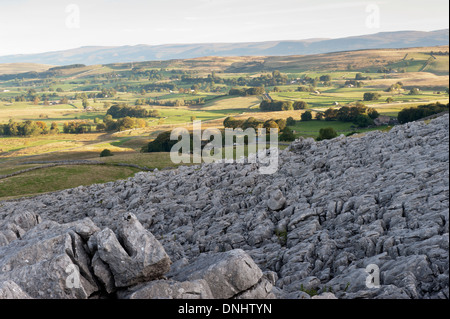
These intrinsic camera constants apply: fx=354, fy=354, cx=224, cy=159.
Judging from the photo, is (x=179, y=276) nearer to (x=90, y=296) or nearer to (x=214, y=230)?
(x=90, y=296)

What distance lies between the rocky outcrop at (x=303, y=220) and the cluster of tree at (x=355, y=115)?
10251cm

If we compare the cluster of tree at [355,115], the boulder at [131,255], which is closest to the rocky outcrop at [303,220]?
the boulder at [131,255]

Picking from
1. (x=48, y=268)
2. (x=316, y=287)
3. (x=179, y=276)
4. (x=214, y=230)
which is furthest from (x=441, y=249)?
(x=48, y=268)

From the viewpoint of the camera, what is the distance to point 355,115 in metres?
147

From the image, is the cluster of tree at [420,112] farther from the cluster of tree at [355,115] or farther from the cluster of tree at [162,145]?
the cluster of tree at [162,145]

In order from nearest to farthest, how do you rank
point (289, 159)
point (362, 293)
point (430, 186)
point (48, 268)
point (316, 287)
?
point (48, 268) < point (362, 293) < point (316, 287) < point (430, 186) < point (289, 159)

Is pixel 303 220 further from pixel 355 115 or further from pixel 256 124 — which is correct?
pixel 256 124

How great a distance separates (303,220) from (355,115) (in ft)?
434

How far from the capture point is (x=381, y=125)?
136 metres

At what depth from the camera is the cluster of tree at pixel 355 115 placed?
446 feet

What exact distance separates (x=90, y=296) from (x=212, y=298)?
556 cm

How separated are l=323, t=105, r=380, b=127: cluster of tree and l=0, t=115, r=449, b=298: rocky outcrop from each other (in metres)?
103

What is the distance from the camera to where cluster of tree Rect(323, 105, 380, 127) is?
446ft

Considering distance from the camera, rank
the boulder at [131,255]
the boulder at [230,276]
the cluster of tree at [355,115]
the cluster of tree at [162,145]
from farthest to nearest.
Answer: the cluster of tree at [355,115] < the cluster of tree at [162,145] < the boulder at [131,255] < the boulder at [230,276]
